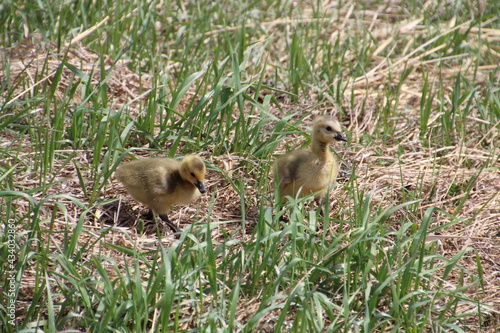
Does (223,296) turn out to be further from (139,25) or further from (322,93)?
(139,25)

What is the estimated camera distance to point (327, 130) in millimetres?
4465

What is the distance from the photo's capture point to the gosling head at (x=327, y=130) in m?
4.45

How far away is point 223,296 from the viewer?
320cm

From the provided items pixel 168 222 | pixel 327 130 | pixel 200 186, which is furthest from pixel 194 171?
pixel 327 130

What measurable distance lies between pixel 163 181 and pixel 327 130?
1109 millimetres

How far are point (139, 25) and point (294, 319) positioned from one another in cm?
382

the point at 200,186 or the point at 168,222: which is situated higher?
the point at 200,186

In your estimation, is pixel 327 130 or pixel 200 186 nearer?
pixel 200 186

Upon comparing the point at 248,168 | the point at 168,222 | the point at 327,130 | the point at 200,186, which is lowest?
the point at 168,222

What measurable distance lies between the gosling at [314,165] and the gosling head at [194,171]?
0.51 metres

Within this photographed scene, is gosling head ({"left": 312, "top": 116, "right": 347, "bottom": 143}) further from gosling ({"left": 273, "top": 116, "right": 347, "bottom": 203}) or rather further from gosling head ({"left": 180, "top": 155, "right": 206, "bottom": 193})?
gosling head ({"left": 180, "top": 155, "right": 206, "bottom": 193})

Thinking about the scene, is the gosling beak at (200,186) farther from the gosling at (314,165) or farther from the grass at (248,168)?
the gosling at (314,165)

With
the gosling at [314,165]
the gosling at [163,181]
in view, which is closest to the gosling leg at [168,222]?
the gosling at [163,181]

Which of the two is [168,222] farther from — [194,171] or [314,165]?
[314,165]
